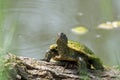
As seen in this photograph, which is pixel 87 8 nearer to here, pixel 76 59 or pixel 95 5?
pixel 95 5

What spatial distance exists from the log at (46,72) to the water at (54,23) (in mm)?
1806

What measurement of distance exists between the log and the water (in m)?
1.81

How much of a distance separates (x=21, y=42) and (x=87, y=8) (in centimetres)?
163

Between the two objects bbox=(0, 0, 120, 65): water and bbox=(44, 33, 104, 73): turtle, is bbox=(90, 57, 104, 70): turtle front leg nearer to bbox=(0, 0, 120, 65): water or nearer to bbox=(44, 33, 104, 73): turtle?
bbox=(44, 33, 104, 73): turtle

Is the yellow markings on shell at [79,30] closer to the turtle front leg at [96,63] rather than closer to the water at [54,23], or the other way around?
the water at [54,23]

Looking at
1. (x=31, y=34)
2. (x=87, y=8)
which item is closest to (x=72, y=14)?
(x=87, y=8)

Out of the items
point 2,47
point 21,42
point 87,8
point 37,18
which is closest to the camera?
point 2,47

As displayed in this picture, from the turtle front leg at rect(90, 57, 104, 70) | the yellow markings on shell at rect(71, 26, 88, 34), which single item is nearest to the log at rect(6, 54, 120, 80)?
the turtle front leg at rect(90, 57, 104, 70)

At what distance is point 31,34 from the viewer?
18.3ft

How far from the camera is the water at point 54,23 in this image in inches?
206

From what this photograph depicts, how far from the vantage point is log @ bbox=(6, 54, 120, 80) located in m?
2.64

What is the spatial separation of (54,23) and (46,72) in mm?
3092

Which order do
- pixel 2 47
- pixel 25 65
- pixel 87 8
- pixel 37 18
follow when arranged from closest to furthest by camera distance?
pixel 2 47 → pixel 25 65 → pixel 37 18 → pixel 87 8

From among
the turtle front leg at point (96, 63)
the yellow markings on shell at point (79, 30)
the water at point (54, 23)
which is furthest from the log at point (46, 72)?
the yellow markings on shell at point (79, 30)
